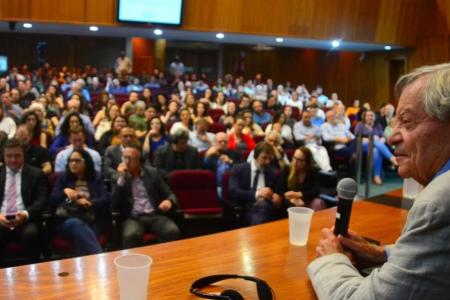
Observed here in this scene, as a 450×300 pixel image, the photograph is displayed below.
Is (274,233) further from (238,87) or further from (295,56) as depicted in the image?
(295,56)

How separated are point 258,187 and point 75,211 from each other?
150 cm

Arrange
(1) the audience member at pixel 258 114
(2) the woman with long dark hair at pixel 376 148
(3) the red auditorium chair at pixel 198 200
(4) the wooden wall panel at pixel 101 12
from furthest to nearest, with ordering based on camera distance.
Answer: (1) the audience member at pixel 258 114
(2) the woman with long dark hair at pixel 376 148
(4) the wooden wall panel at pixel 101 12
(3) the red auditorium chair at pixel 198 200

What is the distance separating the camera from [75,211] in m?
3.55

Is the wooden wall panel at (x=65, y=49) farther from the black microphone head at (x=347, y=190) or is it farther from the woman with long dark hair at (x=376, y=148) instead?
the black microphone head at (x=347, y=190)

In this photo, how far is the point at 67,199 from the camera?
360 centimetres

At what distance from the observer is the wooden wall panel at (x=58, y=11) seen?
6.32 m

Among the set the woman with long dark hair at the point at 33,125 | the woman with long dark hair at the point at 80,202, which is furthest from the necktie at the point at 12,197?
the woman with long dark hair at the point at 33,125

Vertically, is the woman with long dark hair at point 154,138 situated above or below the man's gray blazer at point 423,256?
below

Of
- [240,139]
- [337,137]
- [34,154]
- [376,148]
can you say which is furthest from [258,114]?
[34,154]

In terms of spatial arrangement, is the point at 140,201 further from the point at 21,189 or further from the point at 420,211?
the point at 420,211

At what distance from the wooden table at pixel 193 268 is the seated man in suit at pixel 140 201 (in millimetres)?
1687

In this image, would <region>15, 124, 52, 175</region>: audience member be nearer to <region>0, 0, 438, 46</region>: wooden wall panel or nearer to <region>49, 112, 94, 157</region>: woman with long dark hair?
<region>49, 112, 94, 157</region>: woman with long dark hair

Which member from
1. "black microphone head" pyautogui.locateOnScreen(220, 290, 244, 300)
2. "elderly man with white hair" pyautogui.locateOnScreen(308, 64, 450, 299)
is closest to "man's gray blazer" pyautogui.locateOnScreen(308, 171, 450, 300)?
"elderly man with white hair" pyautogui.locateOnScreen(308, 64, 450, 299)

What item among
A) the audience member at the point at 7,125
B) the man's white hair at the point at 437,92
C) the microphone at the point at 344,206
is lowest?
the audience member at the point at 7,125
